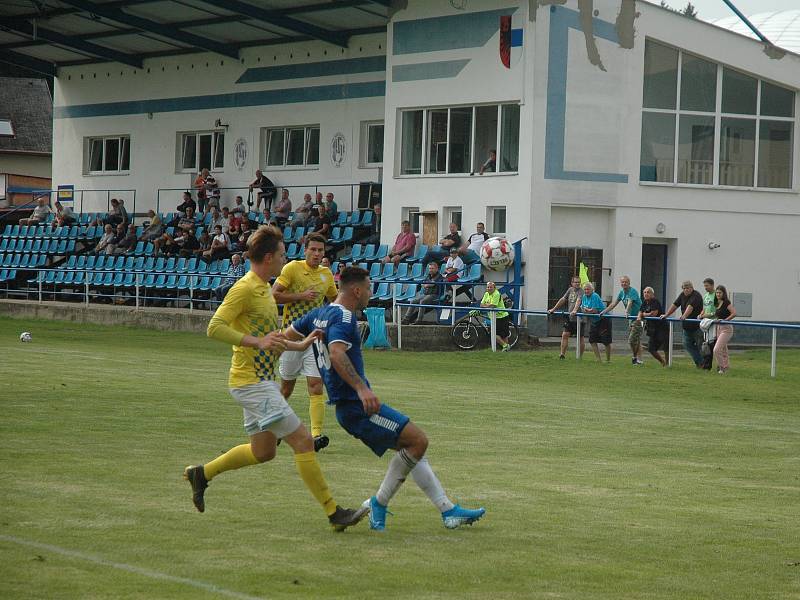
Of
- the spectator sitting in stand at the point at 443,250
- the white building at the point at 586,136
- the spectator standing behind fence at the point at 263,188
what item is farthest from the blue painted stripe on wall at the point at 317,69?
the spectator sitting in stand at the point at 443,250

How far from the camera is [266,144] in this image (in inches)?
1622

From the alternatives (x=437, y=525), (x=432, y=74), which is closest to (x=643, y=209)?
(x=432, y=74)

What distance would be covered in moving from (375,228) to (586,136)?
22.4 ft

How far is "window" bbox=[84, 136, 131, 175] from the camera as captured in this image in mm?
45969

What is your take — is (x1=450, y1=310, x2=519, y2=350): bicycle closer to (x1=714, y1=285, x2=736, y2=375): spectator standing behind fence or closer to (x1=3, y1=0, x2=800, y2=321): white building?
(x1=3, y1=0, x2=800, y2=321): white building

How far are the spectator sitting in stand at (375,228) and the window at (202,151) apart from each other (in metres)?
7.84

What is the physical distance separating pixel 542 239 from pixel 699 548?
24.5 metres

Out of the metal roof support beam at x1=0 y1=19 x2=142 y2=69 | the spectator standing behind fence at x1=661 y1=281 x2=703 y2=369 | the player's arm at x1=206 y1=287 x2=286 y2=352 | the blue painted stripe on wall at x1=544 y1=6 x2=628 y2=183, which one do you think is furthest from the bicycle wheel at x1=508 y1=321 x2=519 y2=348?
the metal roof support beam at x1=0 y1=19 x2=142 y2=69

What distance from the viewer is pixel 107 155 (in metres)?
46.8

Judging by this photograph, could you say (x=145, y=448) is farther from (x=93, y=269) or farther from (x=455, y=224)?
(x=93, y=269)

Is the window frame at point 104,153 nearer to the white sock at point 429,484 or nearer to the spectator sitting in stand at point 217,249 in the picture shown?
the spectator sitting in stand at point 217,249

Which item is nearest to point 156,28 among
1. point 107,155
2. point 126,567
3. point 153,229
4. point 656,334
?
point 153,229

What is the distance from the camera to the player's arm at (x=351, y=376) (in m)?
8.03

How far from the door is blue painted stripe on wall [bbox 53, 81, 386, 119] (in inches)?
357
